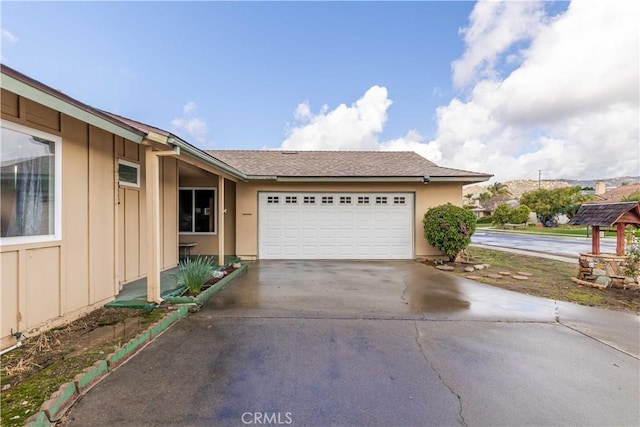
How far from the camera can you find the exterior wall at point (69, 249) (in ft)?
10.7

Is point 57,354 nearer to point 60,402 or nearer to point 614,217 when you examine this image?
point 60,402

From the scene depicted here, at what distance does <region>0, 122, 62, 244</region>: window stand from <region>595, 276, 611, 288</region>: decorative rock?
34.9ft

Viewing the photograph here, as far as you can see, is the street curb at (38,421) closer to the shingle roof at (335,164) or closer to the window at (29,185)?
the window at (29,185)

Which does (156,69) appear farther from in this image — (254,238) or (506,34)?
(506,34)

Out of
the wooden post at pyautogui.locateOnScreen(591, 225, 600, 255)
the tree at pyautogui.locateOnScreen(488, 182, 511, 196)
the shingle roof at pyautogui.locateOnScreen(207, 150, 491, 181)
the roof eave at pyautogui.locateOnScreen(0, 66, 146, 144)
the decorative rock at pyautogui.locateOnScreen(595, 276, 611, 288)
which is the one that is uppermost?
the tree at pyautogui.locateOnScreen(488, 182, 511, 196)

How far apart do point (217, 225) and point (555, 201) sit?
136 ft

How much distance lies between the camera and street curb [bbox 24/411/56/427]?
78.8 inches

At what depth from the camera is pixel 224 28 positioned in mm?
12203

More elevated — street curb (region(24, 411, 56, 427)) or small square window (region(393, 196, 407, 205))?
small square window (region(393, 196, 407, 205))

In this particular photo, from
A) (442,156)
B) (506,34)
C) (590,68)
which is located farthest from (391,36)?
(442,156)

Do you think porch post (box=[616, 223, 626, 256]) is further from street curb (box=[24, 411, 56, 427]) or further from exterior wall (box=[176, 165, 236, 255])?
exterior wall (box=[176, 165, 236, 255])

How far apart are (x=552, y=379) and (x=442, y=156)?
3989cm

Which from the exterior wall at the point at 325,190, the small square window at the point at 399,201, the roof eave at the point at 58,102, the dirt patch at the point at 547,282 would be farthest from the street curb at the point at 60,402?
the small square window at the point at 399,201

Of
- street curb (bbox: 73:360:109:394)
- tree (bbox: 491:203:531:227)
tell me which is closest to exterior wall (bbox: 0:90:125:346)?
street curb (bbox: 73:360:109:394)
